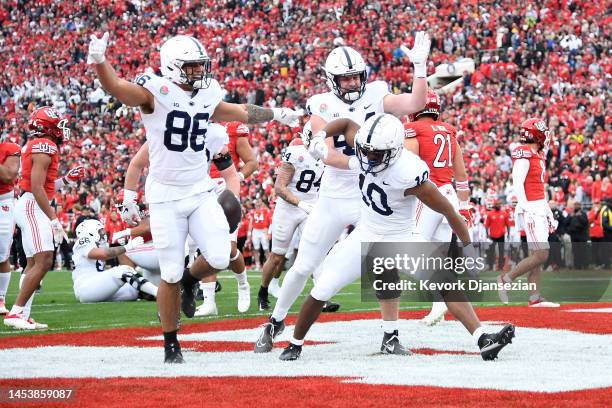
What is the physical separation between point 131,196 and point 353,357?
2.00 m

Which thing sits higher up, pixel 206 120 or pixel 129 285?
pixel 206 120

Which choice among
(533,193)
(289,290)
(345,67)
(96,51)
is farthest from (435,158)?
(96,51)

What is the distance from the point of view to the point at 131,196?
714 cm

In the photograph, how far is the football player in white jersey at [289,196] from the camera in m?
10.0

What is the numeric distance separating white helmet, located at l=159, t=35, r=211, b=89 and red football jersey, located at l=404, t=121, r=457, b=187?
275 centimetres

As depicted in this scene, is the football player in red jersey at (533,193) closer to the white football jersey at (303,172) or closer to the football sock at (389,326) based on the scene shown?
the white football jersey at (303,172)

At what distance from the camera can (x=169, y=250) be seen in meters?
6.31

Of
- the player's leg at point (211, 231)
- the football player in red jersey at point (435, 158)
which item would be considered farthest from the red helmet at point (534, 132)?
the player's leg at point (211, 231)

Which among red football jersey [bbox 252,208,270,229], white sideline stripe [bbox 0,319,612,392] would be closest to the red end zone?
white sideline stripe [bbox 0,319,612,392]

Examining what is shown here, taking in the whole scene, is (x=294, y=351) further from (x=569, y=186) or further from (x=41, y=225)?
(x=569, y=186)

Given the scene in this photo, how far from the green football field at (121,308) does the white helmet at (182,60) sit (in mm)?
3017

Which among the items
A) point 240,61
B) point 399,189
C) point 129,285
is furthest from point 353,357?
point 240,61

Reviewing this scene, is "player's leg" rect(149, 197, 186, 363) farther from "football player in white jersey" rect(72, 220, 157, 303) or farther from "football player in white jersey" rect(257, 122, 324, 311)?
"football player in white jersey" rect(72, 220, 157, 303)

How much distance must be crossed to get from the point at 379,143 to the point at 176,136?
1.30m
